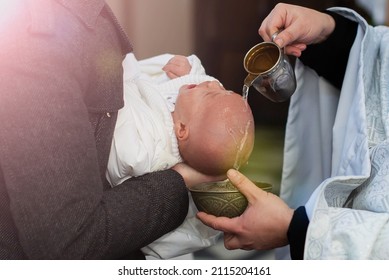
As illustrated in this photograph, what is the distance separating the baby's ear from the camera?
723 mm

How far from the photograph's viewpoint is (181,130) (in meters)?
0.73

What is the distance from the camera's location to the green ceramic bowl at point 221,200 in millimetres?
655

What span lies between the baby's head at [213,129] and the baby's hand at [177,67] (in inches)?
3.0

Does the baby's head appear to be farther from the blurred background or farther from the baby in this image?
the blurred background

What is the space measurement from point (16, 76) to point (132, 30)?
1.50 ft

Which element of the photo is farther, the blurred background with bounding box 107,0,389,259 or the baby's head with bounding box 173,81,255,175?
the blurred background with bounding box 107,0,389,259

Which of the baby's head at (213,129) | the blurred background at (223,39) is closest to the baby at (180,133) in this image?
the baby's head at (213,129)

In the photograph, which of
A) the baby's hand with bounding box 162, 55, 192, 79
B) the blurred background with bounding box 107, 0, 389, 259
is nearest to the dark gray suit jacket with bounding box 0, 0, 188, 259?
the baby's hand with bounding box 162, 55, 192, 79

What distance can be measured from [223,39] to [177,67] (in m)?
0.40

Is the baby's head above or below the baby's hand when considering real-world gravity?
below

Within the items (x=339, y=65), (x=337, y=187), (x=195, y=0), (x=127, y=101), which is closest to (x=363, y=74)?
(x=339, y=65)

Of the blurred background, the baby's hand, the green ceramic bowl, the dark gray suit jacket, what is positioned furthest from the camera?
the blurred background

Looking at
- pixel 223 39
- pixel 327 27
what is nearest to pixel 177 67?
pixel 327 27

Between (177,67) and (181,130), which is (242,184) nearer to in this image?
(181,130)
